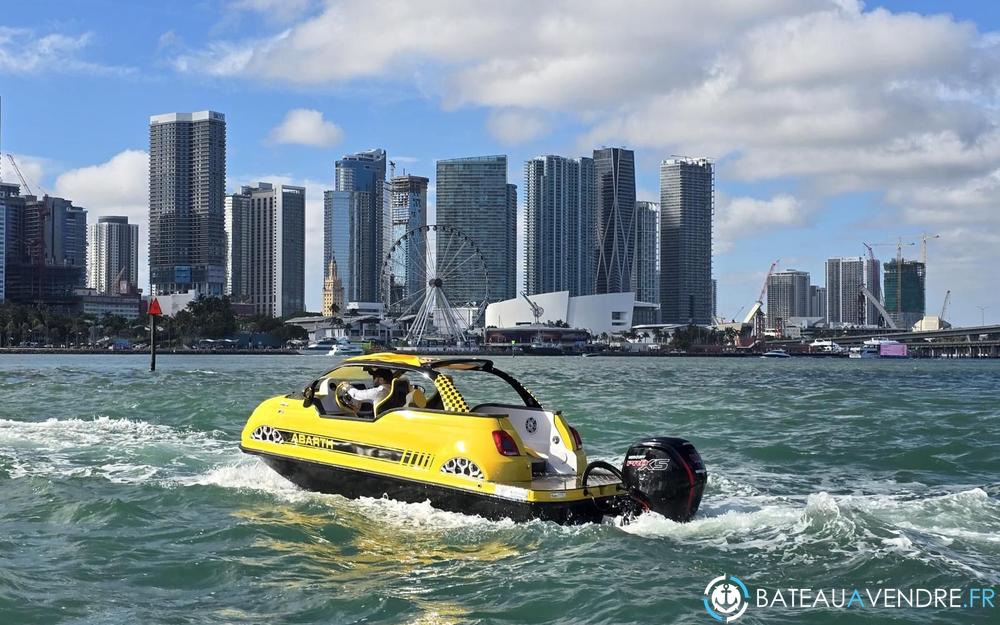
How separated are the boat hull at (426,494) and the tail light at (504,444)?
52 cm

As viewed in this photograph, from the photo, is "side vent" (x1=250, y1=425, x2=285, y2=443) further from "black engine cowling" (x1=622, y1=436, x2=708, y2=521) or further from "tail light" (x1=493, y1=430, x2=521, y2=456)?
"black engine cowling" (x1=622, y1=436, x2=708, y2=521)

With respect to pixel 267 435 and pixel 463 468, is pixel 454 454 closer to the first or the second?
pixel 463 468

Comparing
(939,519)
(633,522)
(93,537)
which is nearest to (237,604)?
(93,537)

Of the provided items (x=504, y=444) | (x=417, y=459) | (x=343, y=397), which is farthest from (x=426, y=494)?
(x=343, y=397)

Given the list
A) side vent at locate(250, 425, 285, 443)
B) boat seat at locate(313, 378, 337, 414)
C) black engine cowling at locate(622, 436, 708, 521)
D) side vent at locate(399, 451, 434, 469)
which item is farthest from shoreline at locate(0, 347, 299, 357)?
black engine cowling at locate(622, 436, 708, 521)

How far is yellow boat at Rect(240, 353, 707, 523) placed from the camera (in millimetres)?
10922

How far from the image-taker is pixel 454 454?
11.5m

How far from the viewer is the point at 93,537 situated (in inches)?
433

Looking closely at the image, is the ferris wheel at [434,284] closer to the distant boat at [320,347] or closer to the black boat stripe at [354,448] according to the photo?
the distant boat at [320,347]

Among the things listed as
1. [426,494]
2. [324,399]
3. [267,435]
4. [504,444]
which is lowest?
[426,494]

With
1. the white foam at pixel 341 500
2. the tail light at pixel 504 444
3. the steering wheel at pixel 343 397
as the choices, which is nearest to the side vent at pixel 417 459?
the white foam at pixel 341 500

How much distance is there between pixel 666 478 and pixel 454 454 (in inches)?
93.6

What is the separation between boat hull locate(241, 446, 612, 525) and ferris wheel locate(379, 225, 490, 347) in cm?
11519

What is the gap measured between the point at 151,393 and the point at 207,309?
160 m
